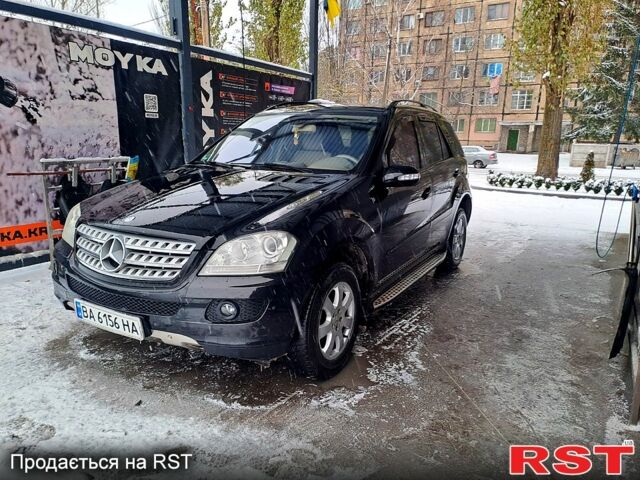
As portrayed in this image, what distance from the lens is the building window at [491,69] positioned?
118 feet

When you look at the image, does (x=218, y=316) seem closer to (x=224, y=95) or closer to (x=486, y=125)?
(x=224, y=95)

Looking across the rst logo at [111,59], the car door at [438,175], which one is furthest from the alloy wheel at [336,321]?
the rst logo at [111,59]

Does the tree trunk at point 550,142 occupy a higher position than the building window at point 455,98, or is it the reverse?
the building window at point 455,98

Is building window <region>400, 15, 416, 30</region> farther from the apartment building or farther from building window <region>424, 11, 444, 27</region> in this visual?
building window <region>424, 11, 444, 27</region>

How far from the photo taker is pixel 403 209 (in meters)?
3.59

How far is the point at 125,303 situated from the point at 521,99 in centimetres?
4558

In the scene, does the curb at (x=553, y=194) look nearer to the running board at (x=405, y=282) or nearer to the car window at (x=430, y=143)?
the car window at (x=430, y=143)

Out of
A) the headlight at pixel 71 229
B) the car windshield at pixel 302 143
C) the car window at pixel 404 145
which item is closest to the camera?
the headlight at pixel 71 229

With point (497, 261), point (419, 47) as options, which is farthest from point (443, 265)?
point (419, 47)

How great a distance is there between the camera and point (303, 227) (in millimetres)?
2502

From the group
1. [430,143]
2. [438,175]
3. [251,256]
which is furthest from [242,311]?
[430,143]

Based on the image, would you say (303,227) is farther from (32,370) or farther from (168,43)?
(168,43)

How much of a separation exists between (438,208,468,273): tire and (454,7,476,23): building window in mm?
42082

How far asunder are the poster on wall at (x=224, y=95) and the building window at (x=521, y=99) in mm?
39354
